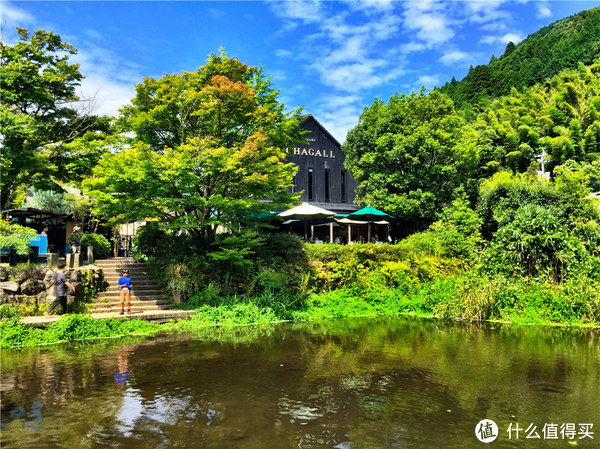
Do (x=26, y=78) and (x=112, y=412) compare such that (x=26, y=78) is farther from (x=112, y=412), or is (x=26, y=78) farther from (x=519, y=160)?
(x=519, y=160)

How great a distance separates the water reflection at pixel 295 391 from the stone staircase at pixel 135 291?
295 cm

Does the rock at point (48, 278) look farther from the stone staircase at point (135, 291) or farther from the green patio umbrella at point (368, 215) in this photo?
the green patio umbrella at point (368, 215)

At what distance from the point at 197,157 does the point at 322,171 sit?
19.4 meters

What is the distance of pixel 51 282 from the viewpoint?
516 inches

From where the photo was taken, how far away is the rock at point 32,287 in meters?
12.9

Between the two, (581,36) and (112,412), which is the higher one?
(581,36)

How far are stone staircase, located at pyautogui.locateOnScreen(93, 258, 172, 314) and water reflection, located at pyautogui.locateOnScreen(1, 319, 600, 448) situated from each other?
2950mm

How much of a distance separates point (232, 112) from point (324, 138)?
18.0 m

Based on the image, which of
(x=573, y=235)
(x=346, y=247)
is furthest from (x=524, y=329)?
(x=346, y=247)

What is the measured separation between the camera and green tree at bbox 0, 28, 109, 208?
15562 millimetres

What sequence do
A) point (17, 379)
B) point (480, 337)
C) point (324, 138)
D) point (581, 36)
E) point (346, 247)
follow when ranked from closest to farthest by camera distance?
point (17, 379) → point (480, 337) → point (346, 247) → point (324, 138) → point (581, 36)

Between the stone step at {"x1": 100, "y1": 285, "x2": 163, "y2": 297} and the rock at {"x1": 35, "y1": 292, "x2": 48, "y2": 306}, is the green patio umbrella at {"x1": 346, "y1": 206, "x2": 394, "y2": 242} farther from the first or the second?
the rock at {"x1": 35, "y1": 292, "x2": 48, "y2": 306}

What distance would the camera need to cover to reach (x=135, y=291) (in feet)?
50.4
